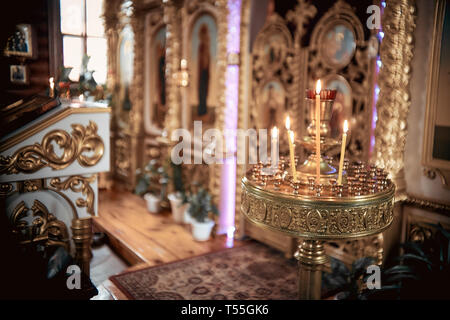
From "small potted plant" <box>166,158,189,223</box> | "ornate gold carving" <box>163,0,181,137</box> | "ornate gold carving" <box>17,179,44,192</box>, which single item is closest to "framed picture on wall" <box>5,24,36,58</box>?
"ornate gold carving" <box>17,179,44,192</box>

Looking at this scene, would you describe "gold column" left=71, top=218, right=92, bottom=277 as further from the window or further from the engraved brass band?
the engraved brass band

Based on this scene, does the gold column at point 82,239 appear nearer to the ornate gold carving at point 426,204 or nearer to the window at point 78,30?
the window at point 78,30

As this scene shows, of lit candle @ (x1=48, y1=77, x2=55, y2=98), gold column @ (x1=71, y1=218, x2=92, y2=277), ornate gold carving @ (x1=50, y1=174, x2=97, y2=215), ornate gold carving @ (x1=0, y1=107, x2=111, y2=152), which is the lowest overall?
gold column @ (x1=71, y1=218, x2=92, y2=277)

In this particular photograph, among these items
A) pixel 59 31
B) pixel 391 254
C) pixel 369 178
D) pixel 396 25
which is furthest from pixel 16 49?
pixel 391 254

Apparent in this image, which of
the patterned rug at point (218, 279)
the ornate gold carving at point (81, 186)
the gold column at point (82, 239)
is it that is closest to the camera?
the ornate gold carving at point (81, 186)

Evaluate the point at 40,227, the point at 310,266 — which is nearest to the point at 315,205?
the point at 310,266

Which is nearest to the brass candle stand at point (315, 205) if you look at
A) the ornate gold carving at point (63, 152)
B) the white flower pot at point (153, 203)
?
the ornate gold carving at point (63, 152)

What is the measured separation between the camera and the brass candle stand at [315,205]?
5.71 ft

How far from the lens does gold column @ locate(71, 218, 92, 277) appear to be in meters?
2.44

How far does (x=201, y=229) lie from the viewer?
4773 mm

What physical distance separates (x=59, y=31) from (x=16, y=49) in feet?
0.87

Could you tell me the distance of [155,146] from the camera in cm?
670

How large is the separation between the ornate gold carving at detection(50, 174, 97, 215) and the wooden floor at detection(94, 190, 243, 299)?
4.19ft

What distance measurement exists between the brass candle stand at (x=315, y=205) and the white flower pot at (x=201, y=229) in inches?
106
